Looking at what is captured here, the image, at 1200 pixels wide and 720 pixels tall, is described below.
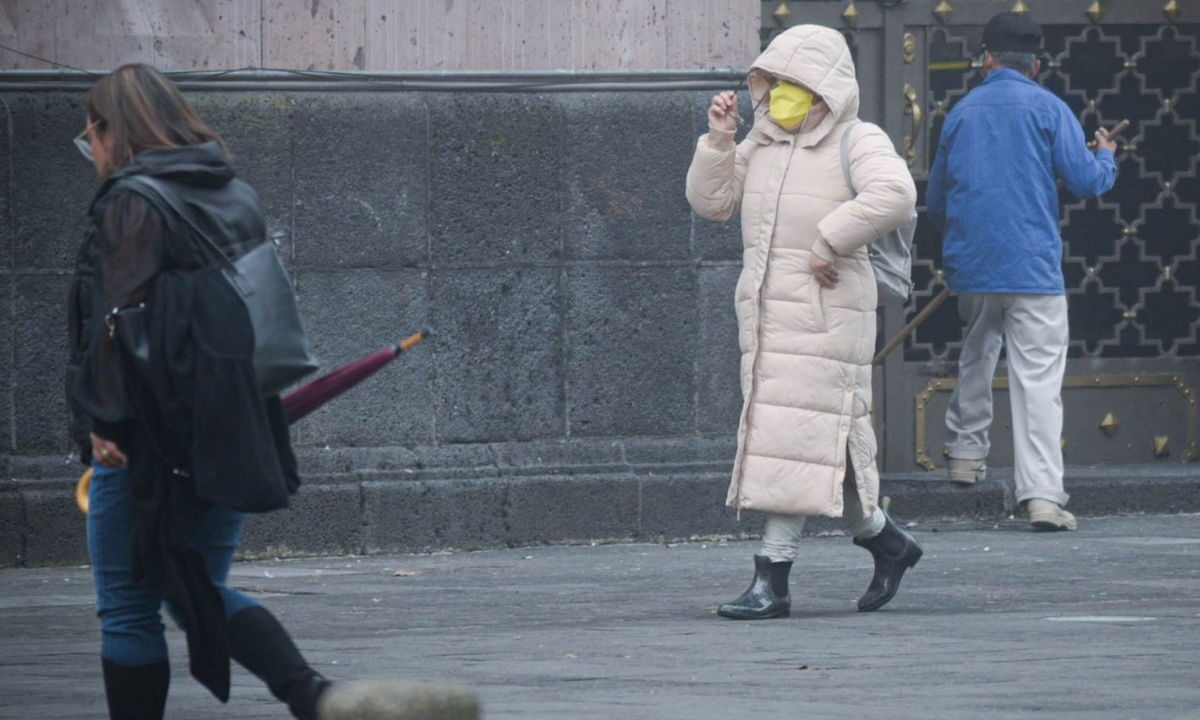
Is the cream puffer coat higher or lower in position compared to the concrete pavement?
higher

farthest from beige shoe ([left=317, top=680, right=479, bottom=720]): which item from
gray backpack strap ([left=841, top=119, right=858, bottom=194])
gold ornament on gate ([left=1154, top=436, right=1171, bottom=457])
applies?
gold ornament on gate ([left=1154, top=436, right=1171, bottom=457])

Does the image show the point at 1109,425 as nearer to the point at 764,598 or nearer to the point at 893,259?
the point at 893,259

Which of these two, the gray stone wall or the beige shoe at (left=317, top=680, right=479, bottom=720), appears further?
the gray stone wall

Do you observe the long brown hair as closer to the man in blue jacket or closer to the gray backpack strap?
the gray backpack strap

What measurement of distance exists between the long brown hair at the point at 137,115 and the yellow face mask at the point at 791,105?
108 inches

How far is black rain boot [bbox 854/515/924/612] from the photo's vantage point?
25.5 feet

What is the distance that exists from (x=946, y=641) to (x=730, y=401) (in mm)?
3494

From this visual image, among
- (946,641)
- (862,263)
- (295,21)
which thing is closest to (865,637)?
(946,641)

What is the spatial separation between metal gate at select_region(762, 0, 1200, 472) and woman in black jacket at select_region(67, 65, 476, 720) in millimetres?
6136

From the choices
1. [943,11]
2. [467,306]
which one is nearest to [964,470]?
[943,11]

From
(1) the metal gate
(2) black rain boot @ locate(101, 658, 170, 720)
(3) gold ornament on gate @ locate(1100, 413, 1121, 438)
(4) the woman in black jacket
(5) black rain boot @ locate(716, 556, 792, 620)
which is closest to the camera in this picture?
(4) the woman in black jacket

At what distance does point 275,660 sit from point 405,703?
1.33 meters

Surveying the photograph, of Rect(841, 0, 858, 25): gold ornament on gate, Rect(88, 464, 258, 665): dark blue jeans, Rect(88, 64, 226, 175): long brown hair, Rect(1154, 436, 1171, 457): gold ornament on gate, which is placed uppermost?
Rect(841, 0, 858, 25): gold ornament on gate

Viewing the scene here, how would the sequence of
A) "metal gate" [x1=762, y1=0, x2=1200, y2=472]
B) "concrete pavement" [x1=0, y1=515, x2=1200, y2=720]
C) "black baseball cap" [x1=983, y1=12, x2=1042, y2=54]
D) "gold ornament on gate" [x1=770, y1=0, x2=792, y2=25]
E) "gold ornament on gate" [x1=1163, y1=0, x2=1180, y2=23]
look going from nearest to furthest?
"concrete pavement" [x1=0, y1=515, x2=1200, y2=720] < "black baseball cap" [x1=983, y1=12, x2=1042, y2=54] < "gold ornament on gate" [x1=770, y1=0, x2=792, y2=25] < "metal gate" [x1=762, y1=0, x2=1200, y2=472] < "gold ornament on gate" [x1=1163, y1=0, x2=1180, y2=23]
